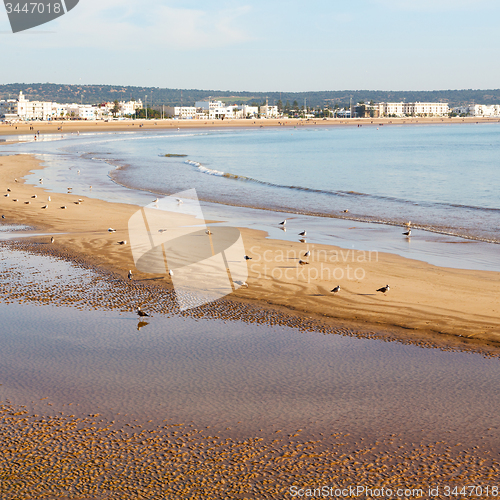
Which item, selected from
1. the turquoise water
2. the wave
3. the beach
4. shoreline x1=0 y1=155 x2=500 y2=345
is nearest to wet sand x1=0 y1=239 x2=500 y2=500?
Result: the beach

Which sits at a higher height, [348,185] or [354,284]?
[348,185]

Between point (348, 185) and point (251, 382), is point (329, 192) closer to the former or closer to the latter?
point (348, 185)

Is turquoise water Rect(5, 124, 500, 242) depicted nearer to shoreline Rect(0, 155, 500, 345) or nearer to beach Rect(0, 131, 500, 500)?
shoreline Rect(0, 155, 500, 345)

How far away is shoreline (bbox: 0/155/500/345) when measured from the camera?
32.5 feet

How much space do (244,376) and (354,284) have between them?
500 centimetres

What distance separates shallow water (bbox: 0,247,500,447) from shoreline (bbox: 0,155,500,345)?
1089mm

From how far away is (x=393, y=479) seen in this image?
5.46 meters

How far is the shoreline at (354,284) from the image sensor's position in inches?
390

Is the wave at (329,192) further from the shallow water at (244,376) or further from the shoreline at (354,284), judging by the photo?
the shallow water at (244,376)

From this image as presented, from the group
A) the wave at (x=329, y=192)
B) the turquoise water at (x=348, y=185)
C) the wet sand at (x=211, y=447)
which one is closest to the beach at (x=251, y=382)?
the wet sand at (x=211, y=447)

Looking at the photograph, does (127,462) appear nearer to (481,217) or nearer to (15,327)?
(15,327)

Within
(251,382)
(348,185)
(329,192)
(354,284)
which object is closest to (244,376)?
(251,382)

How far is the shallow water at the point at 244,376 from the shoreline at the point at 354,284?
1089 mm

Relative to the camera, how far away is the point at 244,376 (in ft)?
25.7
